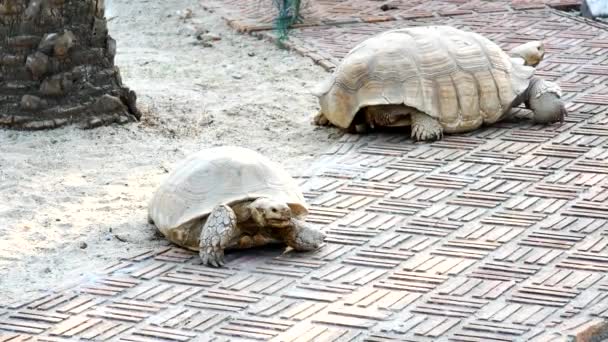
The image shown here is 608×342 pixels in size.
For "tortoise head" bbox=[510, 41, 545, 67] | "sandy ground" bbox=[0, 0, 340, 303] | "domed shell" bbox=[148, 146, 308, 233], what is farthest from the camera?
"tortoise head" bbox=[510, 41, 545, 67]

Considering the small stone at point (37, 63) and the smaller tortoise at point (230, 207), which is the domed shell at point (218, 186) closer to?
the smaller tortoise at point (230, 207)

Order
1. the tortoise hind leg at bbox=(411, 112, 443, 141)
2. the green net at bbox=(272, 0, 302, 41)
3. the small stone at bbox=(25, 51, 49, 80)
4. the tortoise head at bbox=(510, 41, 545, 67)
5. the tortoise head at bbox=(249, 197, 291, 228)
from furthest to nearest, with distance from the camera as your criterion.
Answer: the green net at bbox=(272, 0, 302, 41), the tortoise head at bbox=(510, 41, 545, 67), the small stone at bbox=(25, 51, 49, 80), the tortoise hind leg at bbox=(411, 112, 443, 141), the tortoise head at bbox=(249, 197, 291, 228)

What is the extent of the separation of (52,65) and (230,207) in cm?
294

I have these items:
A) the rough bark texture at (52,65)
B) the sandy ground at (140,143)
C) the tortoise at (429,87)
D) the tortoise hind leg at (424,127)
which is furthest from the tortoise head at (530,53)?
the rough bark texture at (52,65)

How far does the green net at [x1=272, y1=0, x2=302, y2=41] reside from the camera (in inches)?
466

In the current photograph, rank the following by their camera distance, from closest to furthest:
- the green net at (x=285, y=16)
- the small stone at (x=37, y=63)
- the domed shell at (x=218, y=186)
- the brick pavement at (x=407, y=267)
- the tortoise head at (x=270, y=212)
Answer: the brick pavement at (x=407, y=267)
the tortoise head at (x=270, y=212)
the domed shell at (x=218, y=186)
the small stone at (x=37, y=63)
the green net at (x=285, y=16)

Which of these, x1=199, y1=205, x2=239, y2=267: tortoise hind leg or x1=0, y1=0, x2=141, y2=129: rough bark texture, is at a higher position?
x1=0, y1=0, x2=141, y2=129: rough bark texture

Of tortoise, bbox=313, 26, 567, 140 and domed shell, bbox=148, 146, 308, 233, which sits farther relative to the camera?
tortoise, bbox=313, 26, 567, 140

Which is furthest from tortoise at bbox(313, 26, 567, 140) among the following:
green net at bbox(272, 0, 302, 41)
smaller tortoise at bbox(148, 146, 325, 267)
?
green net at bbox(272, 0, 302, 41)

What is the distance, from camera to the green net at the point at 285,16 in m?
11.8

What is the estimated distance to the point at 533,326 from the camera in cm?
583

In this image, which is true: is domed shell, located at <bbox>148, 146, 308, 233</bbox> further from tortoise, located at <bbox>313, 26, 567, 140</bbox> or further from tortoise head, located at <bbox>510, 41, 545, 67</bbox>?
tortoise head, located at <bbox>510, 41, 545, 67</bbox>

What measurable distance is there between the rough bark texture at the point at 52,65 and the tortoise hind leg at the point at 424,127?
2151mm

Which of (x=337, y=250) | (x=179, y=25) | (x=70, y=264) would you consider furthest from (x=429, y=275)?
(x=179, y=25)
